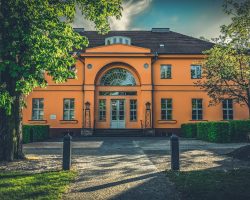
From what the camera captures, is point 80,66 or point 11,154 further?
point 80,66

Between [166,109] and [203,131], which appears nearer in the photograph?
[203,131]

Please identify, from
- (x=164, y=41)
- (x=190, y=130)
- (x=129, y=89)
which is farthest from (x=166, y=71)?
(x=190, y=130)

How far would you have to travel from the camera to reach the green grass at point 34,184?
3.86 m

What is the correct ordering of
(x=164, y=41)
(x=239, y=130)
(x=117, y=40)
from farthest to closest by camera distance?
(x=164, y=41), (x=117, y=40), (x=239, y=130)

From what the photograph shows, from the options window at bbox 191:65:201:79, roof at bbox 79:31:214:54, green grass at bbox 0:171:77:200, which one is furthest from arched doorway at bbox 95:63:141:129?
green grass at bbox 0:171:77:200

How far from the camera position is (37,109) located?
21.6 m

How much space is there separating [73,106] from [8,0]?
15.2m

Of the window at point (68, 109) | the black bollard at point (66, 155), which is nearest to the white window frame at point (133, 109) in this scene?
the window at point (68, 109)

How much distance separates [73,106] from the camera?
21.7 m

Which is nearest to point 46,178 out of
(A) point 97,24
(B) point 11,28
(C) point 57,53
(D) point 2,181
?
(D) point 2,181

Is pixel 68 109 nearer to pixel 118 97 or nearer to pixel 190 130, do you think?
pixel 118 97

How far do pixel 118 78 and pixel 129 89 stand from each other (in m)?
1.50

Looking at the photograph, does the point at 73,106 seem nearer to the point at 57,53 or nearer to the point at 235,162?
the point at 57,53

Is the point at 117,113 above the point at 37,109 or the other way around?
the other way around
